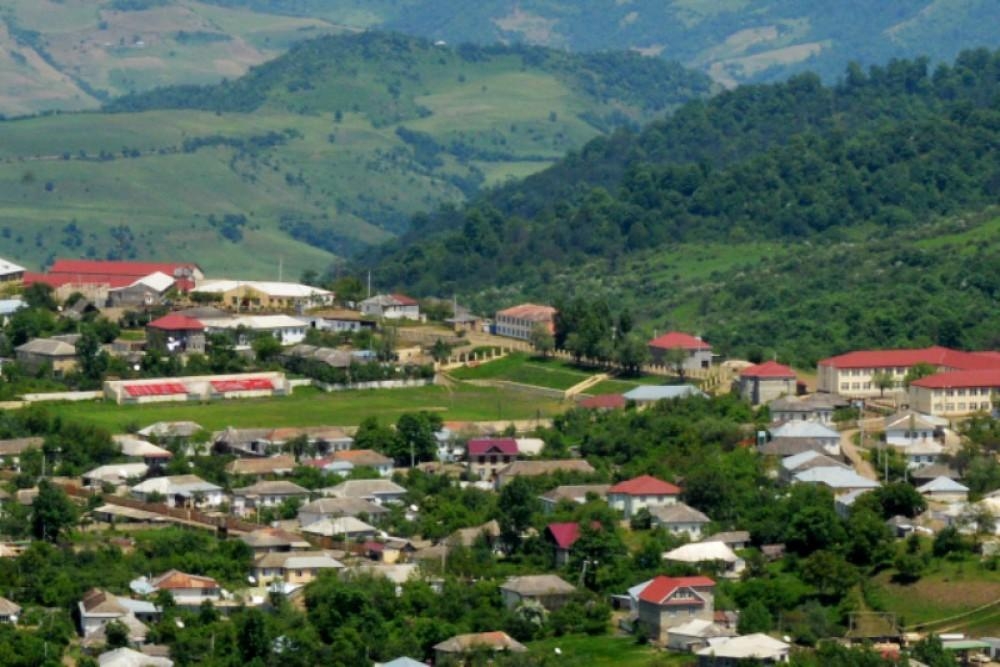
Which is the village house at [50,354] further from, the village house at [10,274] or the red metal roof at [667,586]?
the red metal roof at [667,586]

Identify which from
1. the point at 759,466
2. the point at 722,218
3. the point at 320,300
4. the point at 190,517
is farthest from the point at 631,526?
→ the point at 722,218

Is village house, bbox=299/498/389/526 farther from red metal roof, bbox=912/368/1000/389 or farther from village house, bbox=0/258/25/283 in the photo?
village house, bbox=0/258/25/283

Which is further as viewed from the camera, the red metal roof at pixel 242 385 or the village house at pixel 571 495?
the red metal roof at pixel 242 385

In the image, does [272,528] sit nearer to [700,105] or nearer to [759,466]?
[759,466]

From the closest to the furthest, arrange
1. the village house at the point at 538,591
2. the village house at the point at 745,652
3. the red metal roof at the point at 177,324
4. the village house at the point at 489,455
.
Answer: the village house at the point at 745,652
the village house at the point at 538,591
the village house at the point at 489,455
the red metal roof at the point at 177,324

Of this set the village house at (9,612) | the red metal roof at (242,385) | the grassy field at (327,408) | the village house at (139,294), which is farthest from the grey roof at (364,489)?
the village house at (139,294)

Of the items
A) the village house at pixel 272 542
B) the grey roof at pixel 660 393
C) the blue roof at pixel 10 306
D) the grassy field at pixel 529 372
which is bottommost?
the village house at pixel 272 542

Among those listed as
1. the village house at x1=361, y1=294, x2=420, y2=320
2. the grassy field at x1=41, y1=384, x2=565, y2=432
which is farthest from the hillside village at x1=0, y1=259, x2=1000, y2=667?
the village house at x1=361, y1=294, x2=420, y2=320

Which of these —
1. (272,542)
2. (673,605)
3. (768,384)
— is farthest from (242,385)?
(673,605)
